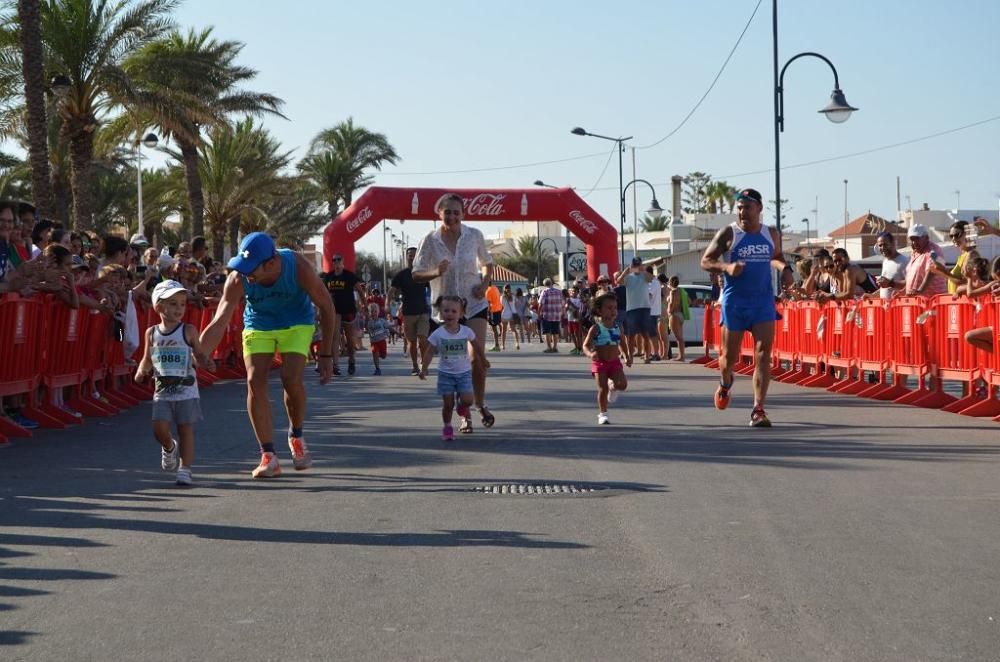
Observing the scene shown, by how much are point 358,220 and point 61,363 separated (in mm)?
20308

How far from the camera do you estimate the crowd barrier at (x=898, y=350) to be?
13531mm

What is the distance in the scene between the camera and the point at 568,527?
22.9ft

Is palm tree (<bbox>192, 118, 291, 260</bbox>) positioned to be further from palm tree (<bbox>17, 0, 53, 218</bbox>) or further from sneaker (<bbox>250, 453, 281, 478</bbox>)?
sneaker (<bbox>250, 453, 281, 478</bbox>)

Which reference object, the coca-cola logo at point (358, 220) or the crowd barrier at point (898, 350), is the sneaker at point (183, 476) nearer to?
the crowd barrier at point (898, 350)

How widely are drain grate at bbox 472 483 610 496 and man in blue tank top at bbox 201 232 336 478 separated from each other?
1552mm

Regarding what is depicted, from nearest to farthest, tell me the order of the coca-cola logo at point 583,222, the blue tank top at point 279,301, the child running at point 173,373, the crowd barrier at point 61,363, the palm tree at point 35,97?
the child running at point 173,373, the blue tank top at point 279,301, the crowd barrier at point 61,363, the palm tree at point 35,97, the coca-cola logo at point 583,222

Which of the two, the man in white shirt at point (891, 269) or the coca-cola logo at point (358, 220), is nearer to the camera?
the man in white shirt at point (891, 269)

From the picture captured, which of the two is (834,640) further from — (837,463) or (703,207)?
(703,207)

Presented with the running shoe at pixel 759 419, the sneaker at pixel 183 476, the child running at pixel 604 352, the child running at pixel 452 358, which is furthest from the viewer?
the child running at pixel 604 352

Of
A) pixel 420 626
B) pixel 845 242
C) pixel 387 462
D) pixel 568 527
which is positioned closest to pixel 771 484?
pixel 568 527

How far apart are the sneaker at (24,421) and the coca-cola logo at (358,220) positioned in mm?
21040

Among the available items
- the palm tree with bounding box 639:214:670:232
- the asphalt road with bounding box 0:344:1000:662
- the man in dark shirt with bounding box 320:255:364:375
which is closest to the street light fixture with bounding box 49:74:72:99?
the man in dark shirt with bounding box 320:255:364:375

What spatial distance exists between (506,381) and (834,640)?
50.0 ft

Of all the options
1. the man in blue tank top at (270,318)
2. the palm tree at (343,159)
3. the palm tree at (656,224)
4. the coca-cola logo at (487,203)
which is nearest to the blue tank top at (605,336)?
the man in blue tank top at (270,318)
